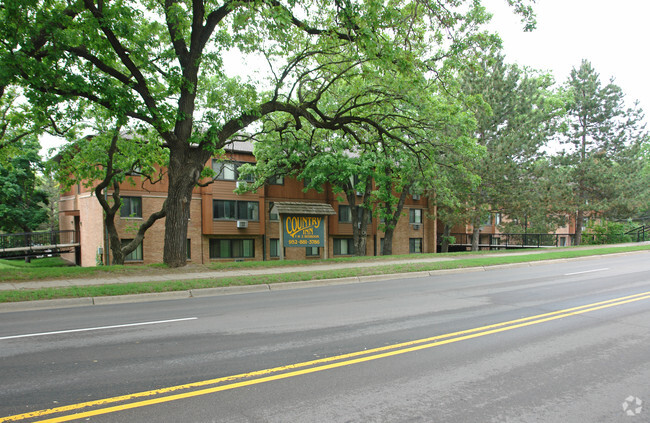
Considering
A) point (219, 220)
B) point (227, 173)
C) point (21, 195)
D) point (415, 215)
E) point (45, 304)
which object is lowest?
point (45, 304)

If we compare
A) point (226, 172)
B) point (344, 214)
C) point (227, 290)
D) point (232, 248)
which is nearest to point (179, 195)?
point (227, 290)

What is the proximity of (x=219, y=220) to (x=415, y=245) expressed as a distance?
1878 centimetres

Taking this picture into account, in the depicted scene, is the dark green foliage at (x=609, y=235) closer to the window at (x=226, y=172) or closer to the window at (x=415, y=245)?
the window at (x=415, y=245)

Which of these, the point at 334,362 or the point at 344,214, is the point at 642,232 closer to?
the point at 344,214

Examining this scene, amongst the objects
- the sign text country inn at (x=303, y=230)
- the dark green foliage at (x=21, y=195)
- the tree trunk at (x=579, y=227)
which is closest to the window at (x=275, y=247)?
the sign text country inn at (x=303, y=230)

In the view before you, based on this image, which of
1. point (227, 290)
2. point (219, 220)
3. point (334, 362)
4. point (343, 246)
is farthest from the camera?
point (343, 246)

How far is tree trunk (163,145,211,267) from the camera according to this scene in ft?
46.9

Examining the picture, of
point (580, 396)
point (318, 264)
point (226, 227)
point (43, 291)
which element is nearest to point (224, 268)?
point (318, 264)

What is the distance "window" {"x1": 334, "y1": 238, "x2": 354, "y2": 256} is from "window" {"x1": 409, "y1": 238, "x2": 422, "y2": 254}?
631cm

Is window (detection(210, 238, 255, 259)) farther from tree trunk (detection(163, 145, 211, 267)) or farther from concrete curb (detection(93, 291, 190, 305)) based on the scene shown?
concrete curb (detection(93, 291, 190, 305))

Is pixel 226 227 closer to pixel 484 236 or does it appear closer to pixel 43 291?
pixel 43 291

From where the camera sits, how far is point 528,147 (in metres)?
25.5

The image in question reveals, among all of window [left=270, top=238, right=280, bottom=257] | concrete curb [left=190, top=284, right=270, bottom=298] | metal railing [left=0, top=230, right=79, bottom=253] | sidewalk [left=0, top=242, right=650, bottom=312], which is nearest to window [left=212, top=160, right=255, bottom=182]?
window [left=270, top=238, right=280, bottom=257]

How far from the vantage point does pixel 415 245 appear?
127ft
